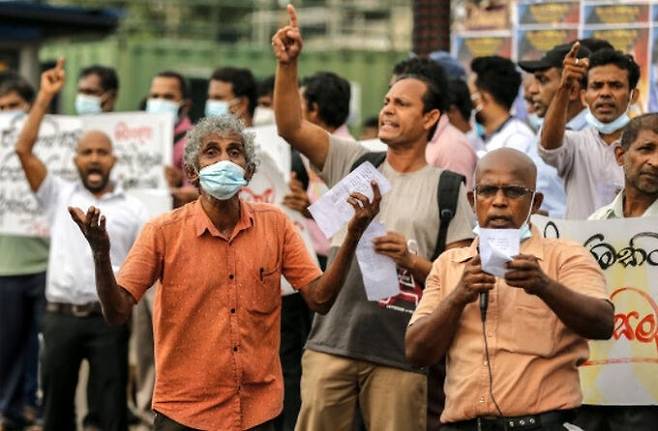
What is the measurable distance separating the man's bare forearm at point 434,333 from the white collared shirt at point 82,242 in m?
4.03

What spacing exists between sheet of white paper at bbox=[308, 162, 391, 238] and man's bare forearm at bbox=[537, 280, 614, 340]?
1.62 m

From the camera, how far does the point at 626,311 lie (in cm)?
718

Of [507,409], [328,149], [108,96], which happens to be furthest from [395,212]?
[108,96]

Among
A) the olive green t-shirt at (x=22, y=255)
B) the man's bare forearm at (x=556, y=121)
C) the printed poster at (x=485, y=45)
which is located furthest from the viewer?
the printed poster at (x=485, y=45)

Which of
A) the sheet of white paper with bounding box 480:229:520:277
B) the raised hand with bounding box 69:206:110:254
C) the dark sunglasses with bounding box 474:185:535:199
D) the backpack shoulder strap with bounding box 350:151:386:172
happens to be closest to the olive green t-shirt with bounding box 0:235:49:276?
the backpack shoulder strap with bounding box 350:151:386:172

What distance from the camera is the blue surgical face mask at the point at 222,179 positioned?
21.5 ft

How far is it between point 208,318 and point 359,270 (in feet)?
4.31

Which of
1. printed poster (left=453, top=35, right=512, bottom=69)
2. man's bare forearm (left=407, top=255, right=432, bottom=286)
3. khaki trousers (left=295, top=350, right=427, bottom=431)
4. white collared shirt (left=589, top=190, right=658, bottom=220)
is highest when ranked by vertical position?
printed poster (left=453, top=35, right=512, bottom=69)

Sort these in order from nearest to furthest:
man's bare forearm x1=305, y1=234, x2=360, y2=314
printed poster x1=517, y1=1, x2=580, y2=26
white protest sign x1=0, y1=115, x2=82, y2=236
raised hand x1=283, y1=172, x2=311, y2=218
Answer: man's bare forearm x1=305, y1=234, x2=360, y2=314
raised hand x1=283, y1=172, x2=311, y2=218
printed poster x1=517, y1=1, x2=580, y2=26
white protest sign x1=0, y1=115, x2=82, y2=236

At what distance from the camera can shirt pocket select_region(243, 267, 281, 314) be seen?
6.64 meters

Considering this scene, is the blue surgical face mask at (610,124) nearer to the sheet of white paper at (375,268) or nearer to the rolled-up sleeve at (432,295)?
the sheet of white paper at (375,268)

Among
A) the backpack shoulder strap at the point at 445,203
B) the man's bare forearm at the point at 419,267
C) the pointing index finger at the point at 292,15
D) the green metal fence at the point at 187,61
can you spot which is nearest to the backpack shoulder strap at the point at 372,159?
the backpack shoulder strap at the point at 445,203

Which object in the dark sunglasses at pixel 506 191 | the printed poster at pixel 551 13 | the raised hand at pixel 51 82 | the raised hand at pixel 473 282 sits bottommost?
the raised hand at pixel 473 282

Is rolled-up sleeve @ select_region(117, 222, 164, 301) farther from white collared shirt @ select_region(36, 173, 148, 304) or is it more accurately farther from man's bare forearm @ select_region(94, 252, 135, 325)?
white collared shirt @ select_region(36, 173, 148, 304)
